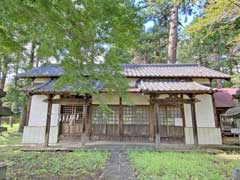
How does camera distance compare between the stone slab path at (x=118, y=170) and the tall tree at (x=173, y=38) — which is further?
the tall tree at (x=173, y=38)

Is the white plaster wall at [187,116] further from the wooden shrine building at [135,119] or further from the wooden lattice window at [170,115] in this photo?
the wooden lattice window at [170,115]

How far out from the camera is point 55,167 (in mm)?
5969

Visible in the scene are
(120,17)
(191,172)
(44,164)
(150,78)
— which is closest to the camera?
(120,17)

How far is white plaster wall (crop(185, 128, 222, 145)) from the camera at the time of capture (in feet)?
34.9

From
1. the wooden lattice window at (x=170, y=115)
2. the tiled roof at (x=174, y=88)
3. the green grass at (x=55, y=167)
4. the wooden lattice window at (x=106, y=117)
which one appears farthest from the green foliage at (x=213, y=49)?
the green grass at (x=55, y=167)

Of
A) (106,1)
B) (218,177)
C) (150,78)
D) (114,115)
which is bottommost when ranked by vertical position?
(218,177)

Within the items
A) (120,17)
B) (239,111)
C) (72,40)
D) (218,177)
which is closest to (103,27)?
(120,17)

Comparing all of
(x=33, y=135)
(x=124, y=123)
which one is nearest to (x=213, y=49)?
(x=124, y=123)

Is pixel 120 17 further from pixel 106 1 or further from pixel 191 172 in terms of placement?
pixel 191 172

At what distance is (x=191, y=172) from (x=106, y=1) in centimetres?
480

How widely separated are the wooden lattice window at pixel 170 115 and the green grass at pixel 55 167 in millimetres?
4913

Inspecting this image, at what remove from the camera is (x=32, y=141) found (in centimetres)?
1092

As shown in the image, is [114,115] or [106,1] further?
[114,115]

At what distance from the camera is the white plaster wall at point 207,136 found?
10646 millimetres
